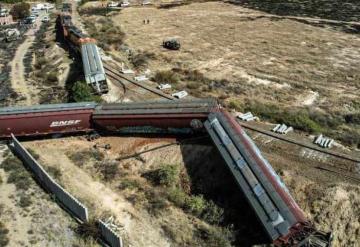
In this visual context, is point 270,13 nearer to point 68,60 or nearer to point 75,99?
point 68,60

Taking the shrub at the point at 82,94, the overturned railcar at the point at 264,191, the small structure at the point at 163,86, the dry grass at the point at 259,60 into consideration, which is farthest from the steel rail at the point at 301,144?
the shrub at the point at 82,94

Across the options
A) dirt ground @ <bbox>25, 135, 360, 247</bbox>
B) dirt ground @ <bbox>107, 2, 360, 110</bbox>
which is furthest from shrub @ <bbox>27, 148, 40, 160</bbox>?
dirt ground @ <bbox>107, 2, 360, 110</bbox>

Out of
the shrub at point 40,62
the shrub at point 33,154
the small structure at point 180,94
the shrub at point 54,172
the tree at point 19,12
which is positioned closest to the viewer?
the shrub at point 54,172

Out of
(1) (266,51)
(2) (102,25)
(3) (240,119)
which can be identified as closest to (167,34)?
(2) (102,25)

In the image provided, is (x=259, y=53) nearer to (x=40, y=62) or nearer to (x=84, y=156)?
(x=40, y=62)

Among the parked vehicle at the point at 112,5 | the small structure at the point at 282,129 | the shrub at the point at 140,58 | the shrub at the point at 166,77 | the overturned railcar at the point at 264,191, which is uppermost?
the overturned railcar at the point at 264,191

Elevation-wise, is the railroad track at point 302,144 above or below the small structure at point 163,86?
above

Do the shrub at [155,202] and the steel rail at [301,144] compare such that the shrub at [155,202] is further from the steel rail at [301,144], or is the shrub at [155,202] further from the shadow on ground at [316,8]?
the shadow on ground at [316,8]
